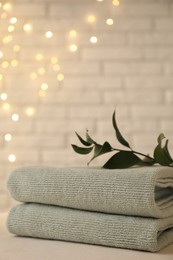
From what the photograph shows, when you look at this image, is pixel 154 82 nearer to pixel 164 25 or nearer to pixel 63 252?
pixel 164 25

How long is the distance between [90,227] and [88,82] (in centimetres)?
97

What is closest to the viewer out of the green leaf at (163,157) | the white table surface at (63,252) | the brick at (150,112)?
the white table surface at (63,252)

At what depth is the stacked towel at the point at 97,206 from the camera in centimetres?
82

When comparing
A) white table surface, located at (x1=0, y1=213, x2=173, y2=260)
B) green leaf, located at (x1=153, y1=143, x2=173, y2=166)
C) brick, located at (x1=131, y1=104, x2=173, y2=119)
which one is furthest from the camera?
brick, located at (x1=131, y1=104, x2=173, y2=119)

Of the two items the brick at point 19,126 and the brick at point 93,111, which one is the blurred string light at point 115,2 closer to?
the brick at point 93,111

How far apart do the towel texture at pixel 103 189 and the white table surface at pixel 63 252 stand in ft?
0.23

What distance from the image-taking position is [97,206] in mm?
873

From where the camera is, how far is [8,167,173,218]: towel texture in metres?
0.82

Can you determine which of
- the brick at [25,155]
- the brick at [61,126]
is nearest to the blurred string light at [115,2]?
the brick at [61,126]

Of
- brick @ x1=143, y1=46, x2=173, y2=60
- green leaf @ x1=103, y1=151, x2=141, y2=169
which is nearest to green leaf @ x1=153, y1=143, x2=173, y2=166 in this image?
green leaf @ x1=103, y1=151, x2=141, y2=169

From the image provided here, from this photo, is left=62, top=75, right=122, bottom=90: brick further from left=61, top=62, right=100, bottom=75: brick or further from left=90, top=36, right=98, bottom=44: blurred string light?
left=90, top=36, right=98, bottom=44: blurred string light

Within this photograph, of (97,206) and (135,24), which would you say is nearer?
(97,206)


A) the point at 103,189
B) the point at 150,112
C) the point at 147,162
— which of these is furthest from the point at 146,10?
the point at 103,189

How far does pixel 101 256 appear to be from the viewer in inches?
31.1
